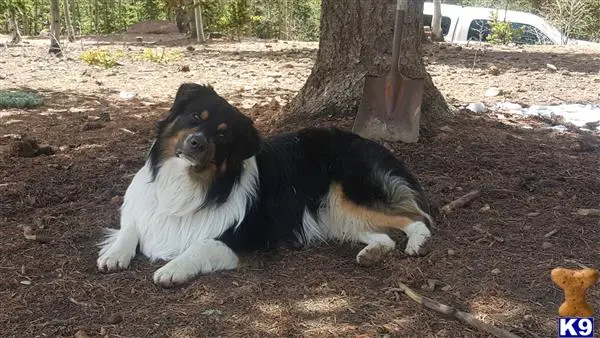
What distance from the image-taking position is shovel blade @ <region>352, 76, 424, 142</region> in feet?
17.8

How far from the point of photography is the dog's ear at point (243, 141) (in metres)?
3.54

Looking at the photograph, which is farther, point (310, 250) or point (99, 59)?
point (99, 59)

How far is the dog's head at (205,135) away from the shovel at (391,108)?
83.0 inches

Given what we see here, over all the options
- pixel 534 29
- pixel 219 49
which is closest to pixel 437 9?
pixel 534 29

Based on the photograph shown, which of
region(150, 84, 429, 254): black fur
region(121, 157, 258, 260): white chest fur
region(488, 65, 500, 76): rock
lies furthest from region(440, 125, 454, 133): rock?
region(488, 65, 500, 76): rock

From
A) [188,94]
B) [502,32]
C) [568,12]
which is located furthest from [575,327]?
[568,12]

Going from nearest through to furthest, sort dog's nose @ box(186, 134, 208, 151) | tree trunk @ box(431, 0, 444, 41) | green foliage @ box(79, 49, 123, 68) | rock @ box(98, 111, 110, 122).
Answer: dog's nose @ box(186, 134, 208, 151)
rock @ box(98, 111, 110, 122)
green foliage @ box(79, 49, 123, 68)
tree trunk @ box(431, 0, 444, 41)

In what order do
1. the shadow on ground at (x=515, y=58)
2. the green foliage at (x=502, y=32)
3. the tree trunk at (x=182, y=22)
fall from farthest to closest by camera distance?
the tree trunk at (x=182, y=22) → the green foliage at (x=502, y=32) → the shadow on ground at (x=515, y=58)

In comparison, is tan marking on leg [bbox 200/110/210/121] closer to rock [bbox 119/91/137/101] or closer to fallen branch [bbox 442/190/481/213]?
fallen branch [bbox 442/190/481/213]

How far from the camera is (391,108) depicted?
5461 millimetres

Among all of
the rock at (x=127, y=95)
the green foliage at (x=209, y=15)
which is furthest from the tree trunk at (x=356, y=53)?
the green foliage at (x=209, y=15)

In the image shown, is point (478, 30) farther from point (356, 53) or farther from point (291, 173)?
point (291, 173)

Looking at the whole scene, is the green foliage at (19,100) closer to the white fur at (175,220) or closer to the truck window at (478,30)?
the white fur at (175,220)

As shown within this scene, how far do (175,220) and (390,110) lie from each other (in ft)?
8.33
